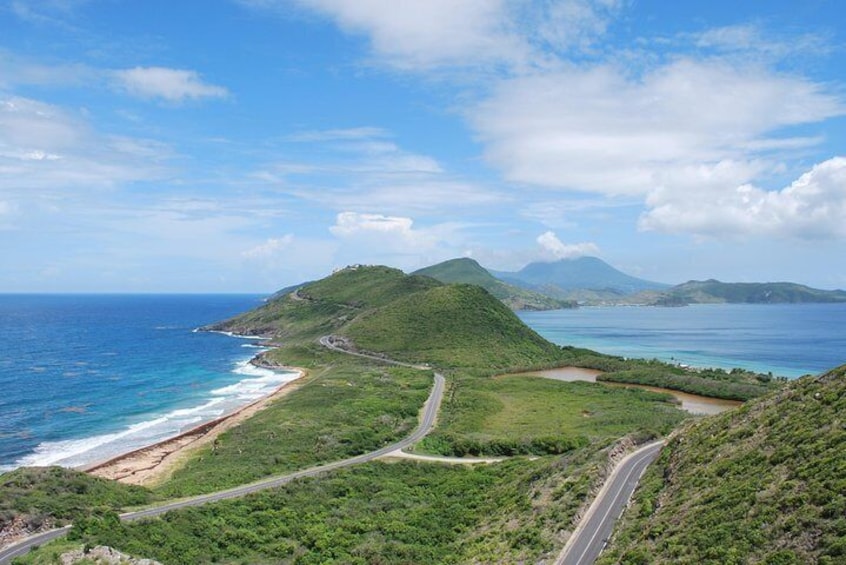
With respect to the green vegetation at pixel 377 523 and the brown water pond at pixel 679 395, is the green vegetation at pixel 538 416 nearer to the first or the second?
the brown water pond at pixel 679 395

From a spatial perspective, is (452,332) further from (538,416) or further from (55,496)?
(55,496)

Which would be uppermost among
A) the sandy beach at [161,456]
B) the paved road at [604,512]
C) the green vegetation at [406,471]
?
the paved road at [604,512]

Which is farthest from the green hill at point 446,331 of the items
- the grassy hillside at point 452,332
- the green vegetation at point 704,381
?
the green vegetation at point 704,381

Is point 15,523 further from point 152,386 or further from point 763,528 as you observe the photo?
point 152,386

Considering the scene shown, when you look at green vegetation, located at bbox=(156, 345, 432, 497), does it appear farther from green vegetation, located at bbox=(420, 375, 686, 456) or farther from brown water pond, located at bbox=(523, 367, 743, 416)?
brown water pond, located at bbox=(523, 367, 743, 416)

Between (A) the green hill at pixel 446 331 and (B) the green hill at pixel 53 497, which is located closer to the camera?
(B) the green hill at pixel 53 497

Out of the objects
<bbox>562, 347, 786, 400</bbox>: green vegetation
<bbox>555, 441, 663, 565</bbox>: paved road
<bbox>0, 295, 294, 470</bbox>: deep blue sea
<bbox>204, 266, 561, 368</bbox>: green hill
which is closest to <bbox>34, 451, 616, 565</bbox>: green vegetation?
<bbox>555, 441, 663, 565</bbox>: paved road

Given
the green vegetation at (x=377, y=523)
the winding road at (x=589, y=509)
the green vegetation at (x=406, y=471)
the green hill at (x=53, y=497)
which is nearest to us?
the winding road at (x=589, y=509)

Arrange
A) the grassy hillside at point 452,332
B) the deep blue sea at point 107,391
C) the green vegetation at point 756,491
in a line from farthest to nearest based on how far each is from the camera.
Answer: the grassy hillside at point 452,332, the deep blue sea at point 107,391, the green vegetation at point 756,491

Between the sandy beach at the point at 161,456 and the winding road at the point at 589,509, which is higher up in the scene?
the winding road at the point at 589,509
